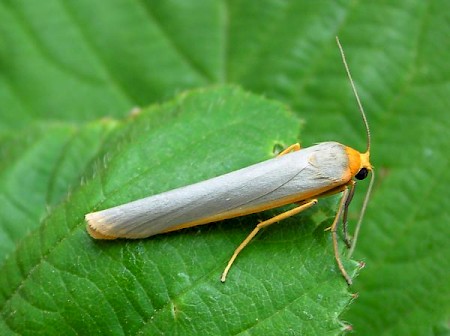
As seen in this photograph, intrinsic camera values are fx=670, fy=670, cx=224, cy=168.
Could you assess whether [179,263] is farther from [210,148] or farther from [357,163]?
[357,163]

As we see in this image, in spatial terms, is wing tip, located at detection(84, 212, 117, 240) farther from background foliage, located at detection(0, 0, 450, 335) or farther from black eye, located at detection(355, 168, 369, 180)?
black eye, located at detection(355, 168, 369, 180)

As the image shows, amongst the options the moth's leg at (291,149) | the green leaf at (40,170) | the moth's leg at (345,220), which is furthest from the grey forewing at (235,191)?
the green leaf at (40,170)

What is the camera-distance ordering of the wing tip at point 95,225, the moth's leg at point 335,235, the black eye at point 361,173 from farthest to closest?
the black eye at point 361,173, the wing tip at point 95,225, the moth's leg at point 335,235

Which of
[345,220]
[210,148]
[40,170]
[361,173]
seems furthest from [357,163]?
→ [40,170]

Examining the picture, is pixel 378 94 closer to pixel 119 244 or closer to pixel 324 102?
pixel 324 102

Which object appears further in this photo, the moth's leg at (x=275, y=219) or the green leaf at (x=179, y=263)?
the moth's leg at (x=275, y=219)

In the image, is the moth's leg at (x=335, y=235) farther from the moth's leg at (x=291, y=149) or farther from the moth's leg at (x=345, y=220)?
the moth's leg at (x=291, y=149)
